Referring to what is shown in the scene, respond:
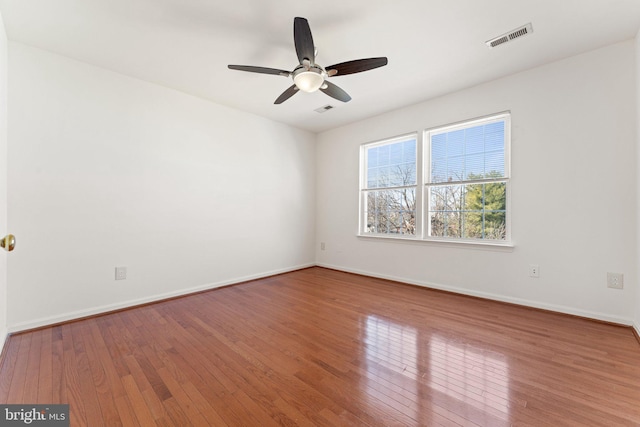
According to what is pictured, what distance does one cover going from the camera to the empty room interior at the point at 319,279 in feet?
5.33

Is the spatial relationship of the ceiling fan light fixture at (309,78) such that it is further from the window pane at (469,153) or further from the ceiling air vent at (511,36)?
the window pane at (469,153)

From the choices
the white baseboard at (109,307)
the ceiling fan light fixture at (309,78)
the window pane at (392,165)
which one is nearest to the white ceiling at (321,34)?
the ceiling fan light fixture at (309,78)

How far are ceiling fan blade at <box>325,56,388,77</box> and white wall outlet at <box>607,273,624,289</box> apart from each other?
2.92m

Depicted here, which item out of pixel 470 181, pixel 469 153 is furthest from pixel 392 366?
pixel 469 153

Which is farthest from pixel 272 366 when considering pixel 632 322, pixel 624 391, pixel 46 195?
pixel 632 322

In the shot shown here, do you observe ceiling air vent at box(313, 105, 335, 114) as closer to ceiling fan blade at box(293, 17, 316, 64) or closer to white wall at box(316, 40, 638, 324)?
white wall at box(316, 40, 638, 324)

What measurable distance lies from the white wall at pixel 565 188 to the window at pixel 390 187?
582mm

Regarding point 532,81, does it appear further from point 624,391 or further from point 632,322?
point 624,391

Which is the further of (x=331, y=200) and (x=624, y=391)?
(x=331, y=200)

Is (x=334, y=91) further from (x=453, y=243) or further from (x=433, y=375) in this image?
(x=433, y=375)

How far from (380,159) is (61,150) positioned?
13.2ft

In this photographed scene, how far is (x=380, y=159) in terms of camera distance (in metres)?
4.45

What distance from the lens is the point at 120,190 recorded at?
295 cm

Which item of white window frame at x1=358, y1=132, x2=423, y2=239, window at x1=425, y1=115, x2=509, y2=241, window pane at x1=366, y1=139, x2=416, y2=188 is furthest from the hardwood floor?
window pane at x1=366, y1=139, x2=416, y2=188
